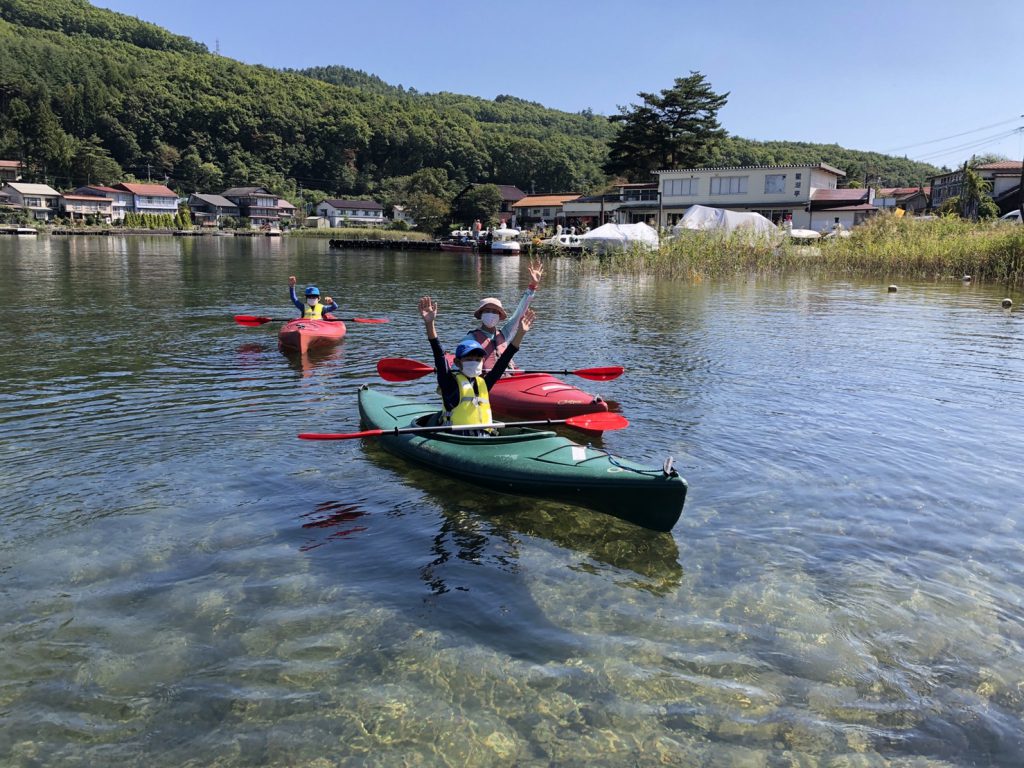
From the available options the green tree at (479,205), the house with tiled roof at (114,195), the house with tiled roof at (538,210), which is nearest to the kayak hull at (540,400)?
the green tree at (479,205)

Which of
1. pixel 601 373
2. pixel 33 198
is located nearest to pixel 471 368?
pixel 601 373

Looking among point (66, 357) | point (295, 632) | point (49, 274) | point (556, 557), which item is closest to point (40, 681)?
point (295, 632)

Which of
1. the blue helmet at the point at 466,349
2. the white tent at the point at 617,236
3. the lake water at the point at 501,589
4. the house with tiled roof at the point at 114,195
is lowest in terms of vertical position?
the lake water at the point at 501,589

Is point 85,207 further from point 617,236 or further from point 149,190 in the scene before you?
point 617,236

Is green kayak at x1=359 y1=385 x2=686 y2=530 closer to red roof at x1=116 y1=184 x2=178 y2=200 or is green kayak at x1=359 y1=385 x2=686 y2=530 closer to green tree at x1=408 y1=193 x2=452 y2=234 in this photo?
green tree at x1=408 y1=193 x2=452 y2=234

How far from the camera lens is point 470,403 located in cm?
761

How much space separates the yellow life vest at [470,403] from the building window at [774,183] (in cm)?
5361

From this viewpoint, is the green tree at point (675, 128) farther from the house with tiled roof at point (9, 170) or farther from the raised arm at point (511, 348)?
the house with tiled roof at point (9, 170)

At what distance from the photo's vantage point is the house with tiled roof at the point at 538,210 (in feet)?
302

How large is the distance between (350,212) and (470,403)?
415 feet

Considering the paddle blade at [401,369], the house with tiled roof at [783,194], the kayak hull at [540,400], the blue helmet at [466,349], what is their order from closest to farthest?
the blue helmet at [466,349] < the kayak hull at [540,400] < the paddle blade at [401,369] < the house with tiled roof at [783,194]

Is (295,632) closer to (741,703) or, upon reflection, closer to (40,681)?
(40,681)

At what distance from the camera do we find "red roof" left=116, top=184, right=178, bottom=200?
114 metres

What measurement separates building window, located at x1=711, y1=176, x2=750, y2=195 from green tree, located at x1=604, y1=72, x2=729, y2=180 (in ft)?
44.2
